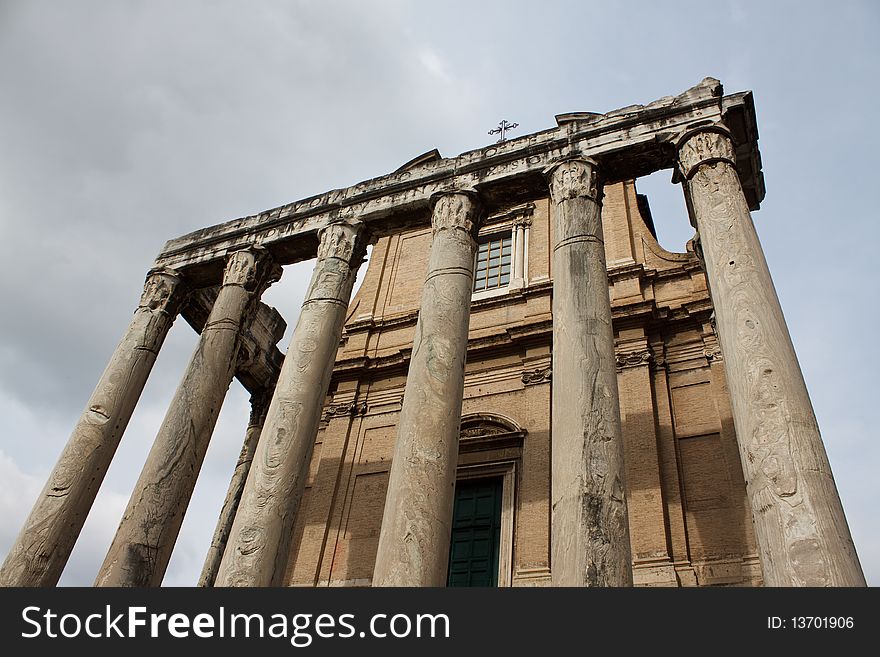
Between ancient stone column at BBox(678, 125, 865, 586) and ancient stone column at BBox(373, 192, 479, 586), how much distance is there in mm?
3519

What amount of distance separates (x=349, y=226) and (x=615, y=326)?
6.26 meters

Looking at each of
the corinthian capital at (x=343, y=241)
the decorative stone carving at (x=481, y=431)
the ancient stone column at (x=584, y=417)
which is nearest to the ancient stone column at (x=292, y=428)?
the corinthian capital at (x=343, y=241)

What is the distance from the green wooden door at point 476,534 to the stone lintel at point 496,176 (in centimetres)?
562

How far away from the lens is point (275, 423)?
10.2m

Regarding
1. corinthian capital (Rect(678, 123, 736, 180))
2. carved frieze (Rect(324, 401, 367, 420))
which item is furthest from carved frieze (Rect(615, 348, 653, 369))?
carved frieze (Rect(324, 401, 367, 420))

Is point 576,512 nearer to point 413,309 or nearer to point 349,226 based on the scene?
point 349,226

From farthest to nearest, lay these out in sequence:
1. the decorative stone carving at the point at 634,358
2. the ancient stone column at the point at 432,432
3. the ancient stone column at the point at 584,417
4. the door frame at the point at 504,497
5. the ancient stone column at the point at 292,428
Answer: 1. the decorative stone carving at the point at 634,358
2. the door frame at the point at 504,497
3. the ancient stone column at the point at 292,428
4. the ancient stone column at the point at 432,432
5. the ancient stone column at the point at 584,417

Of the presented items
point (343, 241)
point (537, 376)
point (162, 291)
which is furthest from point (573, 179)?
point (162, 291)

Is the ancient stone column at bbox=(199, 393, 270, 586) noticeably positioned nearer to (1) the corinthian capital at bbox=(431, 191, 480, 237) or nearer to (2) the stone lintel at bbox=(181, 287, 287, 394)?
(2) the stone lintel at bbox=(181, 287, 287, 394)

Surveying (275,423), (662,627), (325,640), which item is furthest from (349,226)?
(662,627)

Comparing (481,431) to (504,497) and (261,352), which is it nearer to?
(504,497)

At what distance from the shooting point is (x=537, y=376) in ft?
50.1

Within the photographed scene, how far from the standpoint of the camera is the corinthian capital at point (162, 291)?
14.2 metres

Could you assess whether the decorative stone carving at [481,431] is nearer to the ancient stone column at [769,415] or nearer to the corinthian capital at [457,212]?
the corinthian capital at [457,212]
